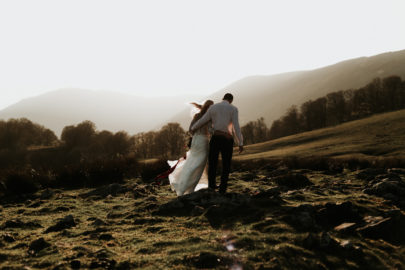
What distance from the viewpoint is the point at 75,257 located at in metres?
3.86

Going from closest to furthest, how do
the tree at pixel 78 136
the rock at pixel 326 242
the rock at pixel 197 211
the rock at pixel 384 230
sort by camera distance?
the rock at pixel 326 242 → the rock at pixel 384 230 → the rock at pixel 197 211 → the tree at pixel 78 136

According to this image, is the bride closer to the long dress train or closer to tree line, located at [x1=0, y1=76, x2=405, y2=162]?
the long dress train

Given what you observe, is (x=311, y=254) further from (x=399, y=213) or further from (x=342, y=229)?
(x=399, y=213)

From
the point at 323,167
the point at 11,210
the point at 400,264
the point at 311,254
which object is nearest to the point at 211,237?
the point at 311,254

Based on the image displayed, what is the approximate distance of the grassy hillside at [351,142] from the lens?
138ft

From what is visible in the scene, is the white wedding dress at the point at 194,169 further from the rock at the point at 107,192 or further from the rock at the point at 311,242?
the rock at the point at 311,242

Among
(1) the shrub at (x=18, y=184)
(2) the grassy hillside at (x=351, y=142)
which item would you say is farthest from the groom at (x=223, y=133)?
(2) the grassy hillside at (x=351, y=142)

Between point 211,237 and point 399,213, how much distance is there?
3.85m

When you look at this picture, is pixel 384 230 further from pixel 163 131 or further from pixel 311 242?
pixel 163 131

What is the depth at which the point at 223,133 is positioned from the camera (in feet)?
25.2

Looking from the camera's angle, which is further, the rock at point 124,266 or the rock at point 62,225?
the rock at point 62,225

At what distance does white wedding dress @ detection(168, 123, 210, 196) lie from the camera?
818 cm

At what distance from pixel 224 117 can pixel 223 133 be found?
1.58 ft

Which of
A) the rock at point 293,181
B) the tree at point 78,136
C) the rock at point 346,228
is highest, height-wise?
the tree at point 78,136
